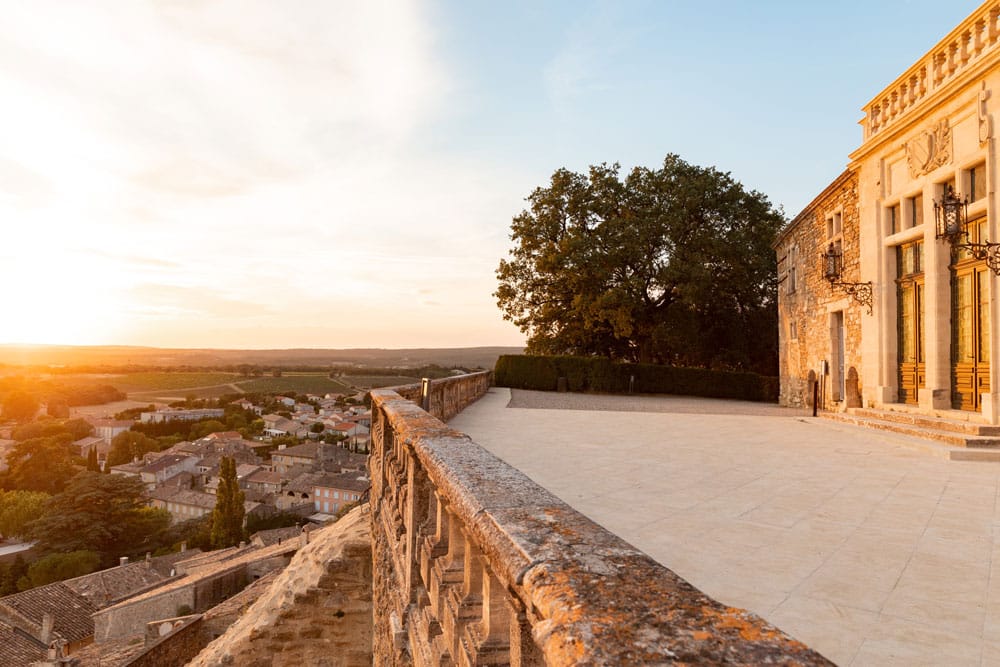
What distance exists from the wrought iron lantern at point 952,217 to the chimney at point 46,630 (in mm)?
34916

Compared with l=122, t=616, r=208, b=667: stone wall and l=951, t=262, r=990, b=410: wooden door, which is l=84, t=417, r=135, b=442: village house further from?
l=951, t=262, r=990, b=410: wooden door

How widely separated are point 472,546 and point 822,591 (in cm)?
216

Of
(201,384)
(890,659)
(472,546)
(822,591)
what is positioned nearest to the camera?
(472,546)

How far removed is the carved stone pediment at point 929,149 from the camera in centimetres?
938

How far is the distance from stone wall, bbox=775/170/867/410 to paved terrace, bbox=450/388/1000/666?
17.6 feet

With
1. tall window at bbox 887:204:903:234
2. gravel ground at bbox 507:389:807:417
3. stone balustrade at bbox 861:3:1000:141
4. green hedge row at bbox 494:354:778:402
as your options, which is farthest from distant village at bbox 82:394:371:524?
stone balustrade at bbox 861:3:1000:141

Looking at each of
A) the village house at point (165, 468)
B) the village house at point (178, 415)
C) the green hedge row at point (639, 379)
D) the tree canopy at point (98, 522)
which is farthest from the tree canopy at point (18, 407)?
the green hedge row at point (639, 379)

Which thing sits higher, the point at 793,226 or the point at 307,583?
the point at 793,226

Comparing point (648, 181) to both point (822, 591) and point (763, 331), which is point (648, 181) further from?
point (822, 591)

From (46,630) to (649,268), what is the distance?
32749mm

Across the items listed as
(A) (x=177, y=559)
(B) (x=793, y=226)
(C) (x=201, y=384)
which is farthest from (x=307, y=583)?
(C) (x=201, y=384)

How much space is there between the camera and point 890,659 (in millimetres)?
2172

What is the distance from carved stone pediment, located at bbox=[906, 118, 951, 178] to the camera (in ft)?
30.8

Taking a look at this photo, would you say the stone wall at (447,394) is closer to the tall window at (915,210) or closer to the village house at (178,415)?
the tall window at (915,210)
